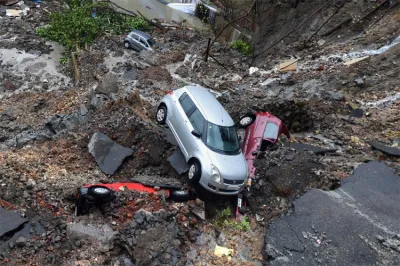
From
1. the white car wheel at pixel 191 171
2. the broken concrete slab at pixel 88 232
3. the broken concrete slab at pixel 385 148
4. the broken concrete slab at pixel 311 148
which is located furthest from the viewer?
the broken concrete slab at pixel 311 148

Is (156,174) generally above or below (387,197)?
below

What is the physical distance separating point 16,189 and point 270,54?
12.3 m

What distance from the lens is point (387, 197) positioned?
7613mm

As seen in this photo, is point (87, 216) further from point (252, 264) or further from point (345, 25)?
point (345, 25)

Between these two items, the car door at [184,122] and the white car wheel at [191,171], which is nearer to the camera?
the white car wheel at [191,171]

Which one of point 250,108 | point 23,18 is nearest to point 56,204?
point 250,108

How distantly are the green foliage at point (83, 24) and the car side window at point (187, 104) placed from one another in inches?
369

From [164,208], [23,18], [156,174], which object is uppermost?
[164,208]

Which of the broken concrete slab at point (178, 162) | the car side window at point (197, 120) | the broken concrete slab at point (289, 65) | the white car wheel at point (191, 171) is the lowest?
the broken concrete slab at point (178, 162)

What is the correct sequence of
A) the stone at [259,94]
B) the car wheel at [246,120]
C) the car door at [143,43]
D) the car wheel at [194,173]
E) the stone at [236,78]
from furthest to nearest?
the car door at [143,43] < the stone at [236,78] < the stone at [259,94] < the car wheel at [246,120] < the car wheel at [194,173]

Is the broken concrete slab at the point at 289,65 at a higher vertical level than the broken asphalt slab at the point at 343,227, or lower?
higher

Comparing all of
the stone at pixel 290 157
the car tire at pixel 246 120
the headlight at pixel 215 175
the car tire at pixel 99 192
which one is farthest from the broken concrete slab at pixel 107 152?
the stone at pixel 290 157

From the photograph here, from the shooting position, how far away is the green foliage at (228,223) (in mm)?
7285

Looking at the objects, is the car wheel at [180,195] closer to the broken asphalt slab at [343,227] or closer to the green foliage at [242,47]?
the broken asphalt slab at [343,227]
